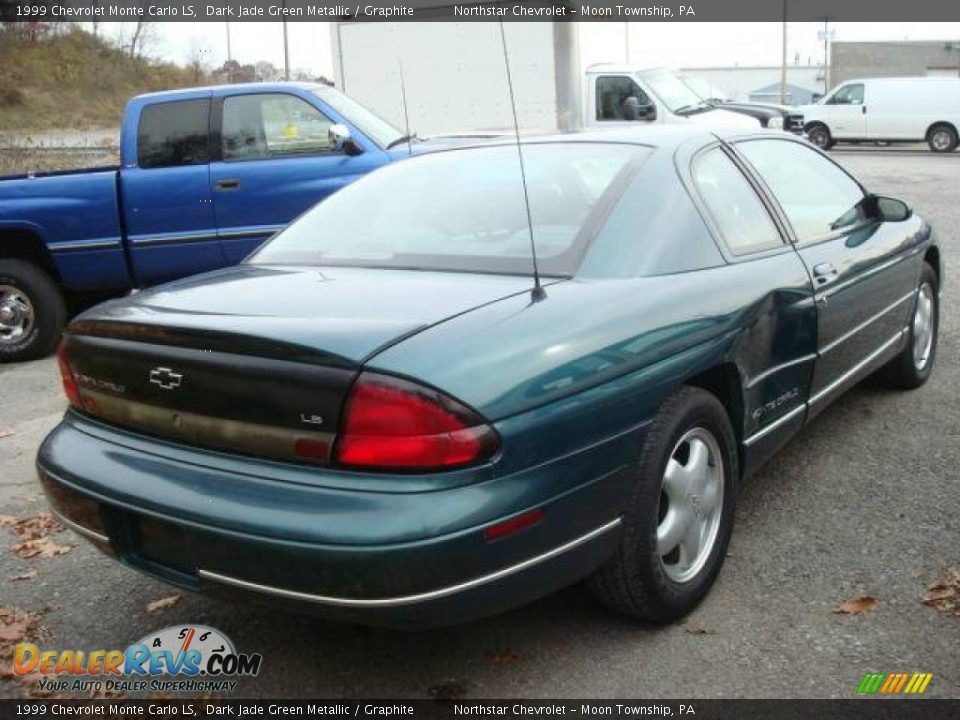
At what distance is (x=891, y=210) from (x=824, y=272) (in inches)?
46.5

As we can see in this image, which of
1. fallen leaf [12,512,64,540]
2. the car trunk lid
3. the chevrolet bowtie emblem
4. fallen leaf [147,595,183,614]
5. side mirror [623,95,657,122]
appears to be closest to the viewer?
the car trunk lid

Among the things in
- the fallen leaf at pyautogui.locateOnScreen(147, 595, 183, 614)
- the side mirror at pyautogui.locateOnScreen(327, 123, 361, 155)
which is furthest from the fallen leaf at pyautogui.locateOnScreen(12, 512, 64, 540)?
the side mirror at pyautogui.locateOnScreen(327, 123, 361, 155)

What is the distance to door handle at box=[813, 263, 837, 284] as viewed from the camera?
3.61 metres

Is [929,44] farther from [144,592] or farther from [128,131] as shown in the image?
[144,592]

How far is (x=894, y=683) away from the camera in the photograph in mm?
2555

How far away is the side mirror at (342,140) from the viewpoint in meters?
6.79

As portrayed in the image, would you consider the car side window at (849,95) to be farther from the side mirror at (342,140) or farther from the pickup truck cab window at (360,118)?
the side mirror at (342,140)

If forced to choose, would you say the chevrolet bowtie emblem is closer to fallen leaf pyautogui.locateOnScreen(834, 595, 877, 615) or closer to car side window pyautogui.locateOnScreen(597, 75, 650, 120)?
fallen leaf pyautogui.locateOnScreen(834, 595, 877, 615)

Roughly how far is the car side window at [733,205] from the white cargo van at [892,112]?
22728 millimetres

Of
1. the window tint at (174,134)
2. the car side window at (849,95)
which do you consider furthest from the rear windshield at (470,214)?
the car side window at (849,95)

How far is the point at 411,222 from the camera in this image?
3.33 metres

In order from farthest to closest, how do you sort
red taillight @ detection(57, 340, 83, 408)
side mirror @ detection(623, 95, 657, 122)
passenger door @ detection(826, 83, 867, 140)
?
passenger door @ detection(826, 83, 867, 140)
side mirror @ detection(623, 95, 657, 122)
red taillight @ detection(57, 340, 83, 408)

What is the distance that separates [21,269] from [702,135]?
5.18 m

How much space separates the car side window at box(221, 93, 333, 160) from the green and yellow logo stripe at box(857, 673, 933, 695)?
5.50 meters
